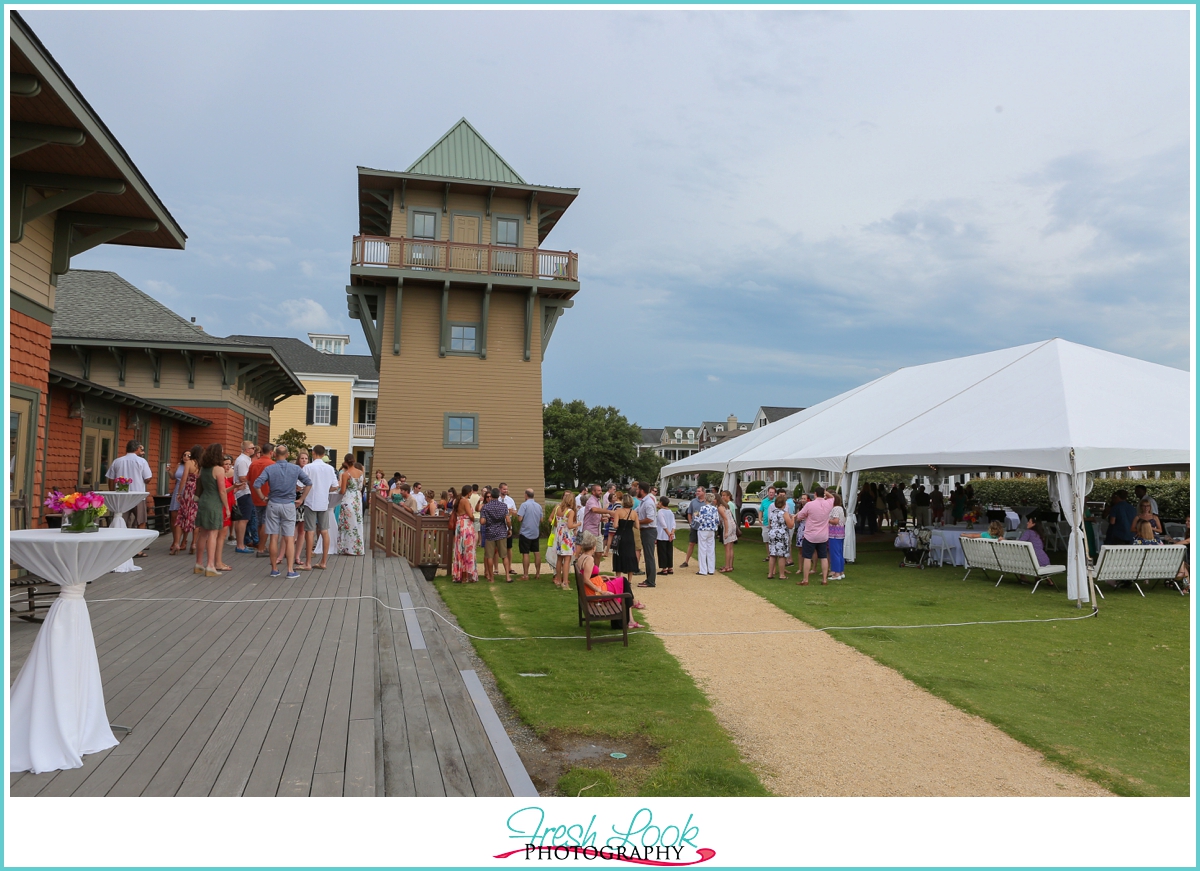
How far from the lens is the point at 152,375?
1878cm

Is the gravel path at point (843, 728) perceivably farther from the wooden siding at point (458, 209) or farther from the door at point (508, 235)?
the wooden siding at point (458, 209)

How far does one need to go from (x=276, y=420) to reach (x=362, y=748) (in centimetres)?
3861

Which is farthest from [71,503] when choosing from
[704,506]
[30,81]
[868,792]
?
[704,506]

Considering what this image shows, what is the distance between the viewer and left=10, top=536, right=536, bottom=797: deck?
3682 mm

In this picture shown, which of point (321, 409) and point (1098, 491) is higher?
point (321, 409)

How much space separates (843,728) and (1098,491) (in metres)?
26.0

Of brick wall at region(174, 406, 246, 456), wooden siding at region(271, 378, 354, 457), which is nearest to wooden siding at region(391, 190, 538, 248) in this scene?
brick wall at region(174, 406, 246, 456)

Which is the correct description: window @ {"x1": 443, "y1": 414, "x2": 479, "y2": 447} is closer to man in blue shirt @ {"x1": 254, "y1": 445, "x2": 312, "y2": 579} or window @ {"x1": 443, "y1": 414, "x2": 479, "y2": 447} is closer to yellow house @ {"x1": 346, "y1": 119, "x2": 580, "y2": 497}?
yellow house @ {"x1": 346, "y1": 119, "x2": 580, "y2": 497}

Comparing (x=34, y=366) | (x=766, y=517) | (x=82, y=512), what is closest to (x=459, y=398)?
(x=766, y=517)

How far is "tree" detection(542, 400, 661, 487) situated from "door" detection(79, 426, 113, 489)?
47.8 metres

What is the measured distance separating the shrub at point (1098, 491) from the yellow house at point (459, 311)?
1487 cm

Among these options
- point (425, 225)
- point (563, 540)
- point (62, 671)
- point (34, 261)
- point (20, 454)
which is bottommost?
point (563, 540)

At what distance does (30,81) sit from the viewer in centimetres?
607

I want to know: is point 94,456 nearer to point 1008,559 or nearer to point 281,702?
point 281,702
